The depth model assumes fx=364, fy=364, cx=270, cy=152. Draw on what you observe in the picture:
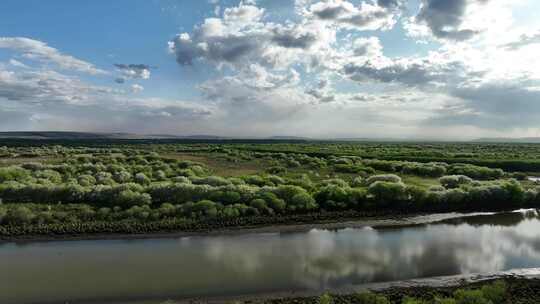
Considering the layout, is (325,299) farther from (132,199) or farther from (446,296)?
(132,199)

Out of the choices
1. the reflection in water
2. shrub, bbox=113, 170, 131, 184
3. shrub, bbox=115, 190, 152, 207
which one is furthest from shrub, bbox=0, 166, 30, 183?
the reflection in water

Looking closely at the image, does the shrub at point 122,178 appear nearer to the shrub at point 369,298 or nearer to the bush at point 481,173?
the shrub at point 369,298

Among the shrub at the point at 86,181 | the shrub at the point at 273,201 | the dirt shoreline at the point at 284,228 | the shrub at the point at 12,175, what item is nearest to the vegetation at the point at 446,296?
the dirt shoreline at the point at 284,228

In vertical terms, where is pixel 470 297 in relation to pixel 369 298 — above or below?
above

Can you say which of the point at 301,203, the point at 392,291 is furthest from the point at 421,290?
the point at 301,203

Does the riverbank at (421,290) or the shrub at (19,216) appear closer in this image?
the riverbank at (421,290)

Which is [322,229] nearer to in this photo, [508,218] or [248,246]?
[248,246]

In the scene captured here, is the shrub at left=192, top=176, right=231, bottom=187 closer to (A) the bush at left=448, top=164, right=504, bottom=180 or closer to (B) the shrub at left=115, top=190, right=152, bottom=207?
(B) the shrub at left=115, top=190, right=152, bottom=207
